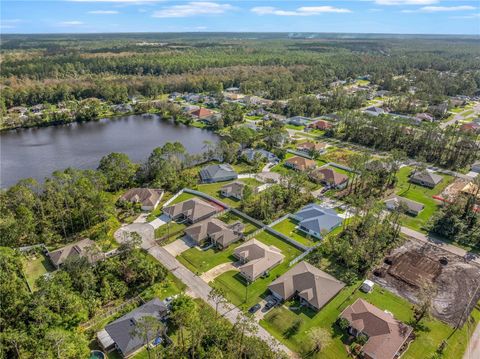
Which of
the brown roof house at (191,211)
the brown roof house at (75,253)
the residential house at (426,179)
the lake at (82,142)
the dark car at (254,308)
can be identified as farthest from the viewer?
the lake at (82,142)

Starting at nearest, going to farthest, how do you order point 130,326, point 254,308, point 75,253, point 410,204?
point 130,326
point 254,308
point 75,253
point 410,204

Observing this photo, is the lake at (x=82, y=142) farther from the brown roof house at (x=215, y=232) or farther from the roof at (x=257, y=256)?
the roof at (x=257, y=256)

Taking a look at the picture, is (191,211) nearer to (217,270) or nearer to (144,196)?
(144,196)

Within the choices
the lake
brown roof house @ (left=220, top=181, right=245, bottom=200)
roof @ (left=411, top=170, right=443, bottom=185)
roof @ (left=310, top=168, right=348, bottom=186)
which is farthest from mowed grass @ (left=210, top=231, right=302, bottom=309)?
the lake

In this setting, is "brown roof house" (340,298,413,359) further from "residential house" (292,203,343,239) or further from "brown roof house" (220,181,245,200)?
"brown roof house" (220,181,245,200)

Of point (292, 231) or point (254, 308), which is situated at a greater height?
point (292, 231)

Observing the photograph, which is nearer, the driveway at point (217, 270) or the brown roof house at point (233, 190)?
the driveway at point (217, 270)

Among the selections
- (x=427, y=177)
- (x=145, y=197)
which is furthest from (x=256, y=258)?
(x=427, y=177)

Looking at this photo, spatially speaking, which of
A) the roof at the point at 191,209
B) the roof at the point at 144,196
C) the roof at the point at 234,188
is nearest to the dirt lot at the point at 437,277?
the roof at the point at 191,209
